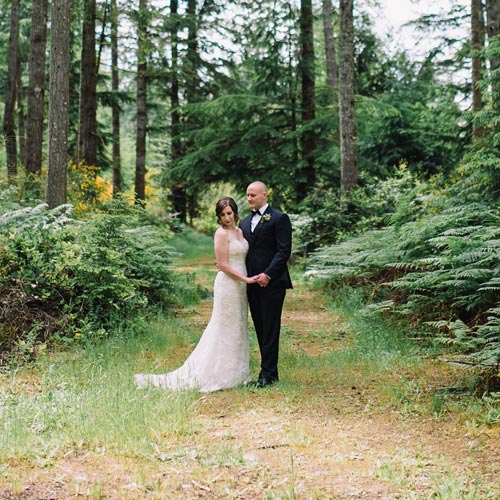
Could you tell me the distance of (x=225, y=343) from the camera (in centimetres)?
727

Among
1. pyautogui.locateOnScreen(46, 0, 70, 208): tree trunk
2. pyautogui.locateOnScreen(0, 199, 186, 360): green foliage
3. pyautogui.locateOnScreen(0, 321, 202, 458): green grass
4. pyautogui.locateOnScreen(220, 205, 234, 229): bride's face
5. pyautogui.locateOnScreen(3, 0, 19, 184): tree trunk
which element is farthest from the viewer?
A: pyautogui.locateOnScreen(3, 0, 19, 184): tree trunk

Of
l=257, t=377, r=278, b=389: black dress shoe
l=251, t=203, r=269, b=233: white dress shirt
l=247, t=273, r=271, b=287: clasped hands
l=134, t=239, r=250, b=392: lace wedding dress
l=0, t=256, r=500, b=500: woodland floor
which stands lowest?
l=0, t=256, r=500, b=500: woodland floor

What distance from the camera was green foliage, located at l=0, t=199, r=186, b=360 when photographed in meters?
8.37

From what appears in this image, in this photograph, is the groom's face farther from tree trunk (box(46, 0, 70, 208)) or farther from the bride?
tree trunk (box(46, 0, 70, 208))

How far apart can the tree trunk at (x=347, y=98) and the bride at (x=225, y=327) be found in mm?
8522

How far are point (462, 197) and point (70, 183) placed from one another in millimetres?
9862

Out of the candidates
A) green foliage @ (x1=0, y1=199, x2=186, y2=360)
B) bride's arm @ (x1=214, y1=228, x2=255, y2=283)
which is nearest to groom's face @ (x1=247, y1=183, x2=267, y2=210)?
bride's arm @ (x1=214, y1=228, x2=255, y2=283)

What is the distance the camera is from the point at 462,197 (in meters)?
10.1

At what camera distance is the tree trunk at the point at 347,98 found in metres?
14.6

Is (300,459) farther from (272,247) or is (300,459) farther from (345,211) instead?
(345,211)

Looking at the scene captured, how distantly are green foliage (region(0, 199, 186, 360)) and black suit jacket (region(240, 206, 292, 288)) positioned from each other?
254cm

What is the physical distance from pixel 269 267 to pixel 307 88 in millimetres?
14357

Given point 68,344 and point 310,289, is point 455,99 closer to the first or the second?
point 310,289

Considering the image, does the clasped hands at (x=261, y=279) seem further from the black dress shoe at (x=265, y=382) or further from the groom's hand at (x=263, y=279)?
the black dress shoe at (x=265, y=382)
